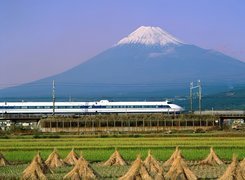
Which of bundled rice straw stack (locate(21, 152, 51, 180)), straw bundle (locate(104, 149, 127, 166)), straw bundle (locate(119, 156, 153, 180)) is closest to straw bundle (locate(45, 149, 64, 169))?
straw bundle (locate(104, 149, 127, 166))

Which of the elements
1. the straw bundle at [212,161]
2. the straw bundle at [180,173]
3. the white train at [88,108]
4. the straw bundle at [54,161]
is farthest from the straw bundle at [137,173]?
the white train at [88,108]

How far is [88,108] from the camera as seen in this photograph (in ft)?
257

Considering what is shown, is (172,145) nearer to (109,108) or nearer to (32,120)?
(32,120)

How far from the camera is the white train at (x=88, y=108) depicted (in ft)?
250

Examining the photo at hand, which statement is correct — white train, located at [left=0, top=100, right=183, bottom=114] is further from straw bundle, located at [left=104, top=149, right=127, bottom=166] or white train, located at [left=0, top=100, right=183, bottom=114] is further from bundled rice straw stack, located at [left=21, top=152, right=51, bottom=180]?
bundled rice straw stack, located at [left=21, top=152, right=51, bottom=180]

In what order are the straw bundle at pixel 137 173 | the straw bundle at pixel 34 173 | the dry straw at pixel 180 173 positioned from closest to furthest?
the straw bundle at pixel 137 173, the dry straw at pixel 180 173, the straw bundle at pixel 34 173

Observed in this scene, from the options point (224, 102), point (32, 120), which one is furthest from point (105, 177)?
point (224, 102)

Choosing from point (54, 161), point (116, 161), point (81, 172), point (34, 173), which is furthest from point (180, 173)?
point (54, 161)

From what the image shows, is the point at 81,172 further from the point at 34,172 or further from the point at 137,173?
the point at 137,173

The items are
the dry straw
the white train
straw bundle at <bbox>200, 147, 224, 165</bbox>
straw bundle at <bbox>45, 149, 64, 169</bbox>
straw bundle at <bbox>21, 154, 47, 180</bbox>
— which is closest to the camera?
the dry straw

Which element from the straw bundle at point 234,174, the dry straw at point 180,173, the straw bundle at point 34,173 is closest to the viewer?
the straw bundle at point 234,174

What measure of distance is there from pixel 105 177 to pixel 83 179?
193cm

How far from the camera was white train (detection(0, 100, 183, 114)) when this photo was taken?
76312 millimetres

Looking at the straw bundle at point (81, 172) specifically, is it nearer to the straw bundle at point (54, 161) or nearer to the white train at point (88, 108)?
the straw bundle at point (54, 161)
